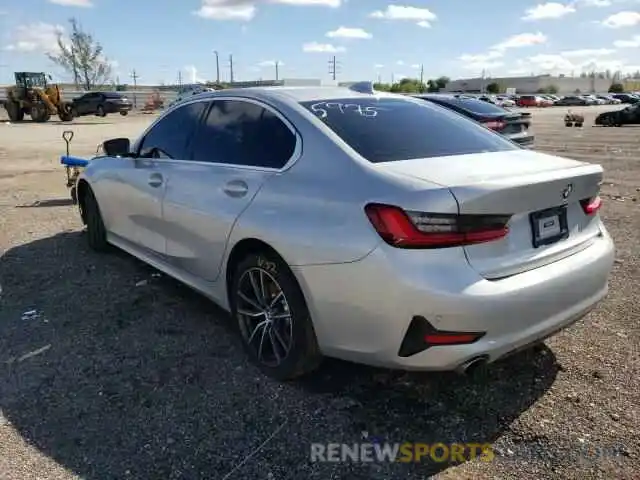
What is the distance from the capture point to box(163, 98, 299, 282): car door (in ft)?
10.6

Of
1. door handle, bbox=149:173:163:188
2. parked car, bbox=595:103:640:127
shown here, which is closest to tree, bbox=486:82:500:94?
parked car, bbox=595:103:640:127

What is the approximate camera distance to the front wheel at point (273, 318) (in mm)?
2928

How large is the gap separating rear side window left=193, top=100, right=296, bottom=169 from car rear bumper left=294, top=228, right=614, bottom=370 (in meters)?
0.78

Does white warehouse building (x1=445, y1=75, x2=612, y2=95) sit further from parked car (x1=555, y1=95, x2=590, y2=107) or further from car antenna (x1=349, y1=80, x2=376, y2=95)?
car antenna (x1=349, y1=80, x2=376, y2=95)

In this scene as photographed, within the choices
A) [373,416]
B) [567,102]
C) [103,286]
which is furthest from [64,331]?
[567,102]

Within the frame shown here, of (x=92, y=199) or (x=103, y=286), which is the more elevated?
(x=92, y=199)

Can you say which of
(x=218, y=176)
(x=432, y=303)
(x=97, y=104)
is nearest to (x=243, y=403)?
(x=432, y=303)

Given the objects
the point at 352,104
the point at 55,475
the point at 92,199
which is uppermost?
the point at 352,104

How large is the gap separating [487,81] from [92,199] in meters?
121

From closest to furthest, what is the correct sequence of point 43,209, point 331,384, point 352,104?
point 331,384 < point 352,104 < point 43,209

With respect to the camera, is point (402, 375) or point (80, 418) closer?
point (80, 418)

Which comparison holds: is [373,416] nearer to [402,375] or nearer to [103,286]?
[402,375]

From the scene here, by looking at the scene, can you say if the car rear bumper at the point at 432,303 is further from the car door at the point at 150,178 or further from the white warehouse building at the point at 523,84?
the white warehouse building at the point at 523,84

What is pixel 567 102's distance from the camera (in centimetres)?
7369
